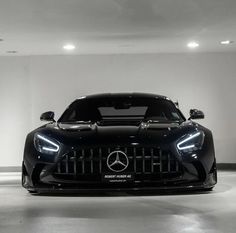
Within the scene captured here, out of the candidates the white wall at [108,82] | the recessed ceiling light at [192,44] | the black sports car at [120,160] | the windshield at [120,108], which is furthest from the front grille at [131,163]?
the white wall at [108,82]

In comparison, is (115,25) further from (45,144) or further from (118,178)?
(118,178)

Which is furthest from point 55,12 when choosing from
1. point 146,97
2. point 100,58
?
point 100,58

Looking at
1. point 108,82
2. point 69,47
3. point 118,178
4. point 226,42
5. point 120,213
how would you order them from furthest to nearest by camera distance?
1. point 108,82
2. point 69,47
3. point 226,42
4. point 118,178
5. point 120,213

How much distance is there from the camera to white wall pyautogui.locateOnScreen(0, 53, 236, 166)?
36.8 ft

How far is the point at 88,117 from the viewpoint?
581 centimetres

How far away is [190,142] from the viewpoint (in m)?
4.74

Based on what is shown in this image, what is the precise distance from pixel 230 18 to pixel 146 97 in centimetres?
220

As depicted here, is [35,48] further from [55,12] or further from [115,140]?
[115,140]

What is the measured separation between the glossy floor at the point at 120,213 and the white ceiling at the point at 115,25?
2.53 m

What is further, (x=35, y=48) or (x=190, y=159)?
(x=35, y=48)

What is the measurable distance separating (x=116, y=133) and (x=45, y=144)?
645 millimetres

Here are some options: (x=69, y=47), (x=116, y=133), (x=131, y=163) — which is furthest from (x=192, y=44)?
(x=131, y=163)

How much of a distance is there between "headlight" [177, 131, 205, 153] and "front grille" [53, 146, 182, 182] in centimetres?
13

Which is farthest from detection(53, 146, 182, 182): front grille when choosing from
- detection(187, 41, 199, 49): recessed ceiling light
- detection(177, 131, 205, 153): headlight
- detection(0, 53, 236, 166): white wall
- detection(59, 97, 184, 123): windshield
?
detection(0, 53, 236, 166): white wall
